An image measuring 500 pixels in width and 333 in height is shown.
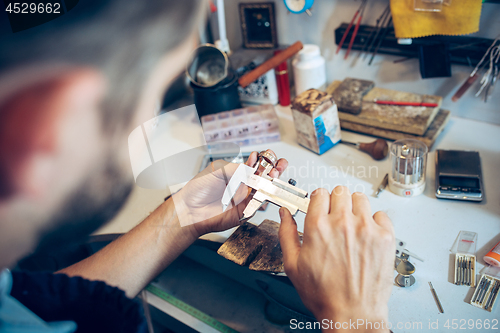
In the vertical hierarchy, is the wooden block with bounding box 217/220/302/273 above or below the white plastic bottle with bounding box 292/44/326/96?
below

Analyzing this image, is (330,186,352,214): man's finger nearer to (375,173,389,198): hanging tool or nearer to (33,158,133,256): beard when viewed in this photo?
(375,173,389,198): hanging tool

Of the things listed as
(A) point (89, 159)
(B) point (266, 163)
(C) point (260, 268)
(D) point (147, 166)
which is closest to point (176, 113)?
(D) point (147, 166)

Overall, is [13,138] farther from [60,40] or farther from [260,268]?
[260,268]

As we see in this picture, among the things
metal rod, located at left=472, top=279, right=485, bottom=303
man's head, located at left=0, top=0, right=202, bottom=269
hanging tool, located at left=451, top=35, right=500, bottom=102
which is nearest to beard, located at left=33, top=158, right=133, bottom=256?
man's head, located at left=0, top=0, right=202, bottom=269

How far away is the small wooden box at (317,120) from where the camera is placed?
3.51 ft

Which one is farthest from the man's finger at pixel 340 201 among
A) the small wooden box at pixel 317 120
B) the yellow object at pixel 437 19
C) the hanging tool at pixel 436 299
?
the yellow object at pixel 437 19

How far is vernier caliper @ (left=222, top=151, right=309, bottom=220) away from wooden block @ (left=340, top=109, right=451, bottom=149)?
0.54 metres

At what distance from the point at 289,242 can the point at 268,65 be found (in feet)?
2.73

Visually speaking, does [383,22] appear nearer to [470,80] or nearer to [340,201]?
[470,80]

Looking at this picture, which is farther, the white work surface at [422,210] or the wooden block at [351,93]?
the wooden block at [351,93]

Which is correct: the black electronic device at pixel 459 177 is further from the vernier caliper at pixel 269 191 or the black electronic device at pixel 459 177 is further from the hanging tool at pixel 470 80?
the vernier caliper at pixel 269 191

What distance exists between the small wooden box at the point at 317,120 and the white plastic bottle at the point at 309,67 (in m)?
0.26

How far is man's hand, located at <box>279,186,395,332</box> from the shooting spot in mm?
609

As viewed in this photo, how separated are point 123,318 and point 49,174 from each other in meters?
0.37
